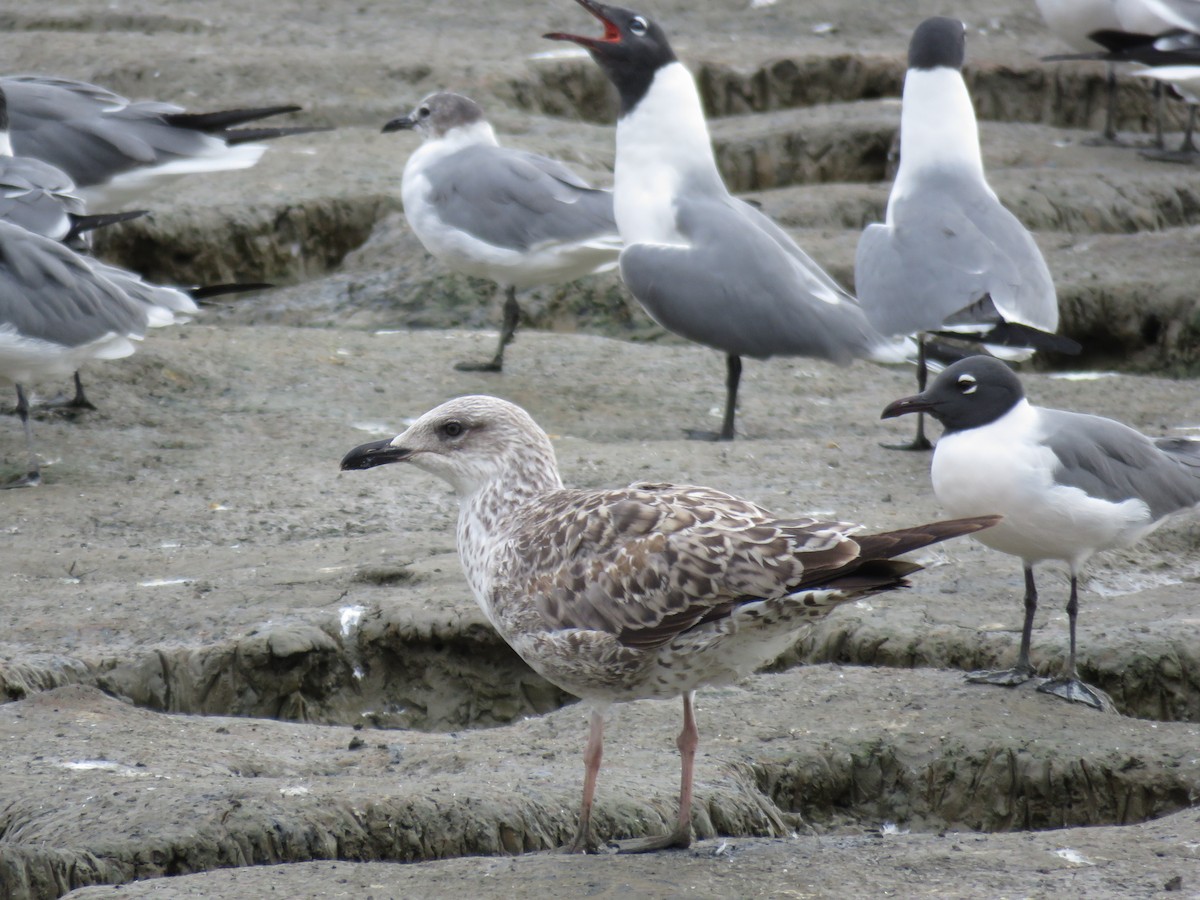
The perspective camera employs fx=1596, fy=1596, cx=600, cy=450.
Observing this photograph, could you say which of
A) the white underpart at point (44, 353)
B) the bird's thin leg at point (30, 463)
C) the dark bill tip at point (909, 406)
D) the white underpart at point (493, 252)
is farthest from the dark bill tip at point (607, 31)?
the dark bill tip at point (909, 406)

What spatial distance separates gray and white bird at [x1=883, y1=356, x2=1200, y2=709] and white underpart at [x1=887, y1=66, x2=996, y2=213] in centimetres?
277

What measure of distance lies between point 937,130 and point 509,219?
1.99 metres

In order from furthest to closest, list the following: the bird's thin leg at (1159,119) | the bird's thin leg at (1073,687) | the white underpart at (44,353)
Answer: the bird's thin leg at (1159,119) < the white underpart at (44,353) < the bird's thin leg at (1073,687)

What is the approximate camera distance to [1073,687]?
167 inches

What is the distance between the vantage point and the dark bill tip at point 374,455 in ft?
12.3

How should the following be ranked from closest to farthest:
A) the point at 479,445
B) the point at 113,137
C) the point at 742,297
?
the point at 479,445
the point at 742,297
the point at 113,137

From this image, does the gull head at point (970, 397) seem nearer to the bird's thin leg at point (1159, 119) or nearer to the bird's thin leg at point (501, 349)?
the bird's thin leg at point (501, 349)

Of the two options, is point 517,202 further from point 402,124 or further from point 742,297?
point 742,297

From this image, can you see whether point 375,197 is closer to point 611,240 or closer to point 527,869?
point 611,240

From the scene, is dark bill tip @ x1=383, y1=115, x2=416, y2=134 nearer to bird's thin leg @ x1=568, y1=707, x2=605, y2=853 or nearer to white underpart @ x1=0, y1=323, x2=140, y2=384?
white underpart @ x1=0, y1=323, x2=140, y2=384

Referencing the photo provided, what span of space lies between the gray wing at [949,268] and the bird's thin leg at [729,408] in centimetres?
62

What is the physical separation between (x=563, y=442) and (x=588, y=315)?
2.84 meters

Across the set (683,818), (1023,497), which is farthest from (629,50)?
(683,818)

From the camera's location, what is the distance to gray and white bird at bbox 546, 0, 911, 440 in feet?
21.7
